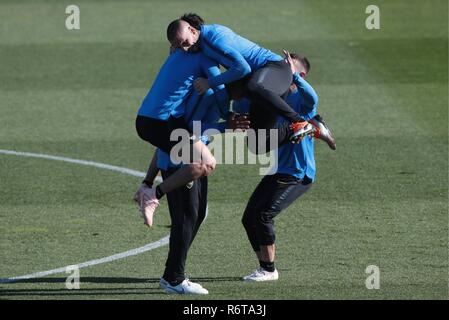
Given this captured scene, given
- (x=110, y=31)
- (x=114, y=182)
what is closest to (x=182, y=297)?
(x=114, y=182)

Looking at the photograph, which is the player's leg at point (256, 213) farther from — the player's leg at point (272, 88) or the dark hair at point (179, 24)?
the dark hair at point (179, 24)

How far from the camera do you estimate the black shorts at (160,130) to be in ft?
33.1

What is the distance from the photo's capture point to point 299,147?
435 inches

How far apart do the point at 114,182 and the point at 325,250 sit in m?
3.80

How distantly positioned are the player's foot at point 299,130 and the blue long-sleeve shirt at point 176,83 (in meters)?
0.78

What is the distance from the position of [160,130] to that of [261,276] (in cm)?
163

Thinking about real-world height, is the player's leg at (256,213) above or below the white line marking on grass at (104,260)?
above

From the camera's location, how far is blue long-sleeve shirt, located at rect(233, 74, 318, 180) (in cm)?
Result: 1098

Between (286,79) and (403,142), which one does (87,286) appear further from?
(403,142)

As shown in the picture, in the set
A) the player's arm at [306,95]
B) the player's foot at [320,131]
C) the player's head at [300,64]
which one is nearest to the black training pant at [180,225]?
the player's foot at [320,131]

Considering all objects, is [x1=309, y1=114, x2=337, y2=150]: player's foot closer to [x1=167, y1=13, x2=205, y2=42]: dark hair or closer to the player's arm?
the player's arm

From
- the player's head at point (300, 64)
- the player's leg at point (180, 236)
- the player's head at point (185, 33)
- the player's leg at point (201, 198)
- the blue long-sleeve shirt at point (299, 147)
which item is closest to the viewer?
the player's head at point (185, 33)

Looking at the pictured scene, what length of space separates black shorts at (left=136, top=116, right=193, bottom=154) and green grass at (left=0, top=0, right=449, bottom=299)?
4.07 feet

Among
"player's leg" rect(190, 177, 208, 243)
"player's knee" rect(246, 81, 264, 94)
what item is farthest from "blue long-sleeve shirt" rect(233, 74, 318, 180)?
"player's leg" rect(190, 177, 208, 243)
